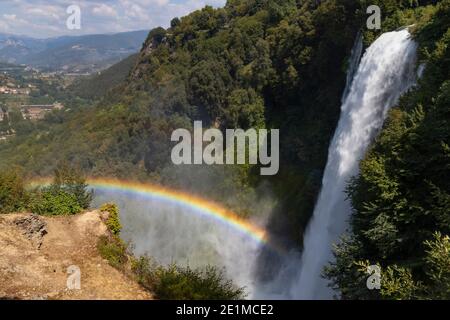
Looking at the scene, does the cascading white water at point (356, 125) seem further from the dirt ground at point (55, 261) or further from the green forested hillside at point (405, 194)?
the dirt ground at point (55, 261)

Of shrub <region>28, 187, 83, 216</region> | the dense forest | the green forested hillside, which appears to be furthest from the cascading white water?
shrub <region>28, 187, 83, 216</region>

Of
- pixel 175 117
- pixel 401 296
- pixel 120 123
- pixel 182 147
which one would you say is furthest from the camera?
pixel 120 123

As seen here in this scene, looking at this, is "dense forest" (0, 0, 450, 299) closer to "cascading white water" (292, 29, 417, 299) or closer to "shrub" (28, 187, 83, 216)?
"cascading white water" (292, 29, 417, 299)

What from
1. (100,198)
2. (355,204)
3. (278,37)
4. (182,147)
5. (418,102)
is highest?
(278,37)

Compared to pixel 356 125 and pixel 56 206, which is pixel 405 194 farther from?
pixel 56 206

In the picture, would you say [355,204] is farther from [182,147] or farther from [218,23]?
[218,23]

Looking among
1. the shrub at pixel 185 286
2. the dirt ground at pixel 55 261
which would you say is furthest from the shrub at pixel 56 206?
the shrub at pixel 185 286
